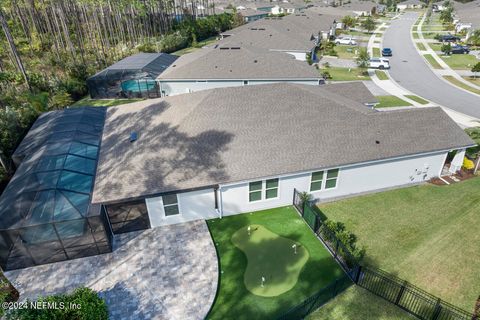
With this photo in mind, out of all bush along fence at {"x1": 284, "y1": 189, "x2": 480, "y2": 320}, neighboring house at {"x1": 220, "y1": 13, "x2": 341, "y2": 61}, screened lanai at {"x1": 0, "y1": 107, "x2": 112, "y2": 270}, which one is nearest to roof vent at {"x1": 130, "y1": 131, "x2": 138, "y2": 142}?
screened lanai at {"x1": 0, "y1": 107, "x2": 112, "y2": 270}

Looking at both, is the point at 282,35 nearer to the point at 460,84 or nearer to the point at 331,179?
→ the point at 460,84

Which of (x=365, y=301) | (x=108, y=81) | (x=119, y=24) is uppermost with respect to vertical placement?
(x=119, y=24)

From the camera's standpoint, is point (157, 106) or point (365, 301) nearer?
point (365, 301)

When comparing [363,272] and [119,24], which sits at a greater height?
[119,24]

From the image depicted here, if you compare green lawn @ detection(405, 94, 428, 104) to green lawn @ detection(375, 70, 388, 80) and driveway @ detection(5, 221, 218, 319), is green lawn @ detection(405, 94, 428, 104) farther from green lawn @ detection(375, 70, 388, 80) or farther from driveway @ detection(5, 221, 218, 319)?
driveway @ detection(5, 221, 218, 319)

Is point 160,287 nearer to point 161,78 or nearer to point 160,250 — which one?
point 160,250

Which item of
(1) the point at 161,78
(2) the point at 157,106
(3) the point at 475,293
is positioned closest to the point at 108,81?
(1) the point at 161,78

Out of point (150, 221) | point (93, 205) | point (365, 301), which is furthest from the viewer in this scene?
point (150, 221)
